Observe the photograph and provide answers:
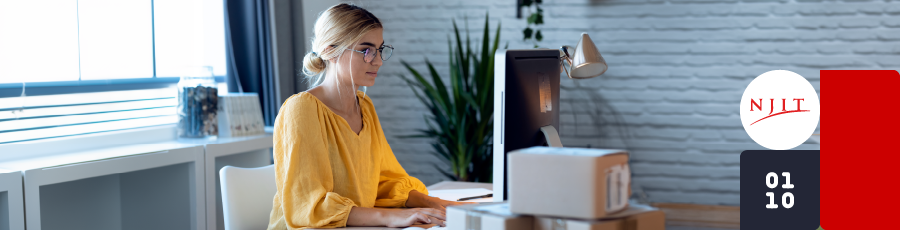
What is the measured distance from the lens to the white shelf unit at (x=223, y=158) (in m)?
2.53

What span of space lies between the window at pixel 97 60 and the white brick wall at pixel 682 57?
1348 mm

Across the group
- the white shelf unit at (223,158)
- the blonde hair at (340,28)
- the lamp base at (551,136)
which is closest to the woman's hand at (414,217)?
the lamp base at (551,136)

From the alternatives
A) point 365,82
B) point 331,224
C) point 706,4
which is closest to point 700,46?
point 706,4

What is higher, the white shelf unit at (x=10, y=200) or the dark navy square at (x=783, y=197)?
the white shelf unit at (x=10, y=200)

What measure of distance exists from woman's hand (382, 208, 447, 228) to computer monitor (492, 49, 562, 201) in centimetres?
25

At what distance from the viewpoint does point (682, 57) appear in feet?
11.7

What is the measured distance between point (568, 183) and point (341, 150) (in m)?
0.78

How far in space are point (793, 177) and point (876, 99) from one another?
55 centimetres

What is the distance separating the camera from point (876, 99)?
9.40 feet

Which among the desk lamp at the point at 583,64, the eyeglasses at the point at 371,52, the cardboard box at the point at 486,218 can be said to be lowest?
the cardboard box at the point at 486,218

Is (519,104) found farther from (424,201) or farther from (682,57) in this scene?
(682,57)

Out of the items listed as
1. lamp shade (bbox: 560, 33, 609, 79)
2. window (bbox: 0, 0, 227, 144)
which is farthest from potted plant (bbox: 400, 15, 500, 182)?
lamp shade (bbox: 560, 33, 609, 79)

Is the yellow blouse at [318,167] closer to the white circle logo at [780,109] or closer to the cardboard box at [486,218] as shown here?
the cardboard box at [486,218]

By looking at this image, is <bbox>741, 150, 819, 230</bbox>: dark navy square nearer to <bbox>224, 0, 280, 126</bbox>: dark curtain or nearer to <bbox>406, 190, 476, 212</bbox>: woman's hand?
<bbox>406, 190, 476, 212</bbox>: woman's hand
